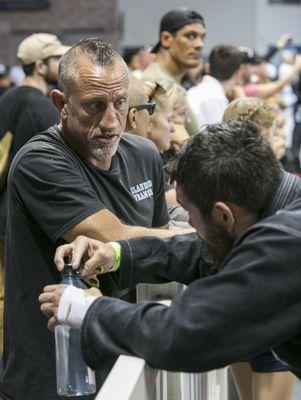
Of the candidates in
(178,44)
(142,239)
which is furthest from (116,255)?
(178,44)

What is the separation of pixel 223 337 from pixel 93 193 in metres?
0.94

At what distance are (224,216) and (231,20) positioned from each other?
18596 mm

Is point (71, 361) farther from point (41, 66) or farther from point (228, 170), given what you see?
point (41, 66)

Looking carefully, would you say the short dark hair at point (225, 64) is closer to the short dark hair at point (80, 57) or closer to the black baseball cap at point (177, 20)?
the black baseball cap at point (177, 20)

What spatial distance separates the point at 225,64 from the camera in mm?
7059

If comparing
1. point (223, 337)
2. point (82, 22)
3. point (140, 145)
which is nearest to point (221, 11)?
point (82, 22)

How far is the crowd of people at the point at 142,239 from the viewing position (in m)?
1.83

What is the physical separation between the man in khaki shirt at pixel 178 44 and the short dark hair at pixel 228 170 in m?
3.94

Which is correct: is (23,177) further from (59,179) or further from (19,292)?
(19,292)

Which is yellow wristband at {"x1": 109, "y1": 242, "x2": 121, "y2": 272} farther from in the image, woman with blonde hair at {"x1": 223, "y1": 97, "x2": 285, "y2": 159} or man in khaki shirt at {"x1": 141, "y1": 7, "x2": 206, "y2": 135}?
man in khaki shirt at {"x1": 141, "y1": 7, "x2": 206, "y2": 135}

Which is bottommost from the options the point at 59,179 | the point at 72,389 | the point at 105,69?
the point at 72,389

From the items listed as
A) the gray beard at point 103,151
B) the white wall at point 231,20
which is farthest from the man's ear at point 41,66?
the white wall at point 231,20

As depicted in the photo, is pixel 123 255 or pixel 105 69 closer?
pixel 123 255

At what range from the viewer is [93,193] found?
2.64 meters
